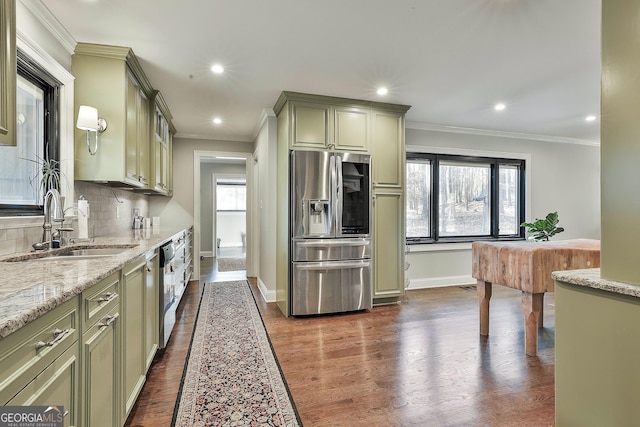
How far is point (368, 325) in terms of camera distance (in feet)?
10.4

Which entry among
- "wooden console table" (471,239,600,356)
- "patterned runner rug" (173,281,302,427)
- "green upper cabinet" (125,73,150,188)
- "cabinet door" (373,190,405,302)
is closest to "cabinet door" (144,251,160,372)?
"patterned runner rug" (173,281,302,427)

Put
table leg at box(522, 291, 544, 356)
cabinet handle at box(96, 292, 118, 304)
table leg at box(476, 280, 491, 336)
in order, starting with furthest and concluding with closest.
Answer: table leg at box(476, 280, 491, 336) → table leg at box(522, 291, 544, 356) → cabinet handle at box(96, 292, 118, 304)

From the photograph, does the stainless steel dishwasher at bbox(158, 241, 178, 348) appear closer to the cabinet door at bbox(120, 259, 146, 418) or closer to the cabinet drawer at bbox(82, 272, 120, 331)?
the cabinet door at bbox(120, 259, 146, 418)

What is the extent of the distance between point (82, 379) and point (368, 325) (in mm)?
2534

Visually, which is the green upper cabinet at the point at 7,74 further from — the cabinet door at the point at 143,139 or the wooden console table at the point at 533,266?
the wooden console table at the point at 533,266

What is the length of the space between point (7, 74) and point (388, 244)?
342 centimetres

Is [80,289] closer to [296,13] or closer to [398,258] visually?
[296,13]

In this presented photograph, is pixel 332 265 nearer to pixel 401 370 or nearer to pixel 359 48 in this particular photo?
pixel 401 370

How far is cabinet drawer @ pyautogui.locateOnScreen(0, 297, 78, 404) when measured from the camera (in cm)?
70

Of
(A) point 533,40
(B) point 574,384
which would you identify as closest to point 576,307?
(B) point 574,384

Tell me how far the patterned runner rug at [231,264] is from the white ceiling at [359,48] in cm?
337

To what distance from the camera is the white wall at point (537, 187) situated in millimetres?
4664

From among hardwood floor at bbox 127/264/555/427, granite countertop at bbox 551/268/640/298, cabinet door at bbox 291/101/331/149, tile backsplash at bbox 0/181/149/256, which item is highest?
cabinet door at bbox 291/101/331/149

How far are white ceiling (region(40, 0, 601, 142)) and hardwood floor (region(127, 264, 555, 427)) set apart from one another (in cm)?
243
